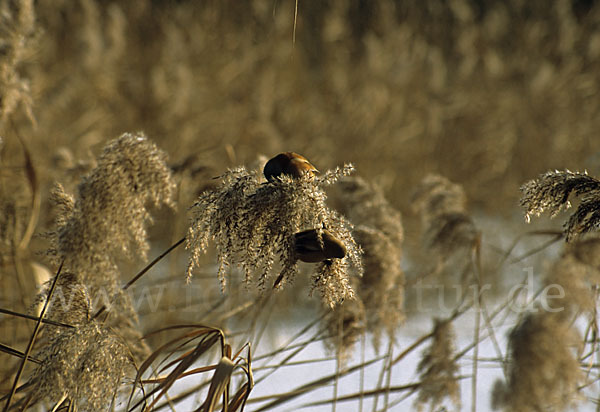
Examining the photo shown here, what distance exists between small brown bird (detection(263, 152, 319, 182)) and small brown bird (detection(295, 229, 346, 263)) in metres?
0.05

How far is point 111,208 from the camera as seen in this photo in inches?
19.3

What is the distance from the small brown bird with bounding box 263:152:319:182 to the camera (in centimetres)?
53

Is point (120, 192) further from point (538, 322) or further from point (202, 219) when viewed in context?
A: point (538, 322)

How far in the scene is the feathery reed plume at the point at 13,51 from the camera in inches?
39.3

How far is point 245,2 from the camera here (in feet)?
11.4

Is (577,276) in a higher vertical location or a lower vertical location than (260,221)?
higher

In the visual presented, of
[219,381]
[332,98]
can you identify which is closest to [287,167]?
[219,381]

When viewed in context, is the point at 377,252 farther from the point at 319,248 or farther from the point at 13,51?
the point at 13,51

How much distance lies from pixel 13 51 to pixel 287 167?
0.70 metres

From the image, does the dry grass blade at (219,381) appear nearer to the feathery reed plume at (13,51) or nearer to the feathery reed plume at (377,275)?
the feathery reed plume at (377,275)

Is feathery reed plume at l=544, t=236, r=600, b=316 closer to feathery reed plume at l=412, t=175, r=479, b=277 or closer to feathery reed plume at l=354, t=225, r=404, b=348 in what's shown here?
feathery reed plume at l=412, t=175, r=479, b=277

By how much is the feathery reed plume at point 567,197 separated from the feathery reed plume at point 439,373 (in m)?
0.54

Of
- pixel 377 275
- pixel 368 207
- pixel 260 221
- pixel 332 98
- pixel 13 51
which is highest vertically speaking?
pixel 332 98

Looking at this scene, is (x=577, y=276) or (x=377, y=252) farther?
(x=577, y=276)
